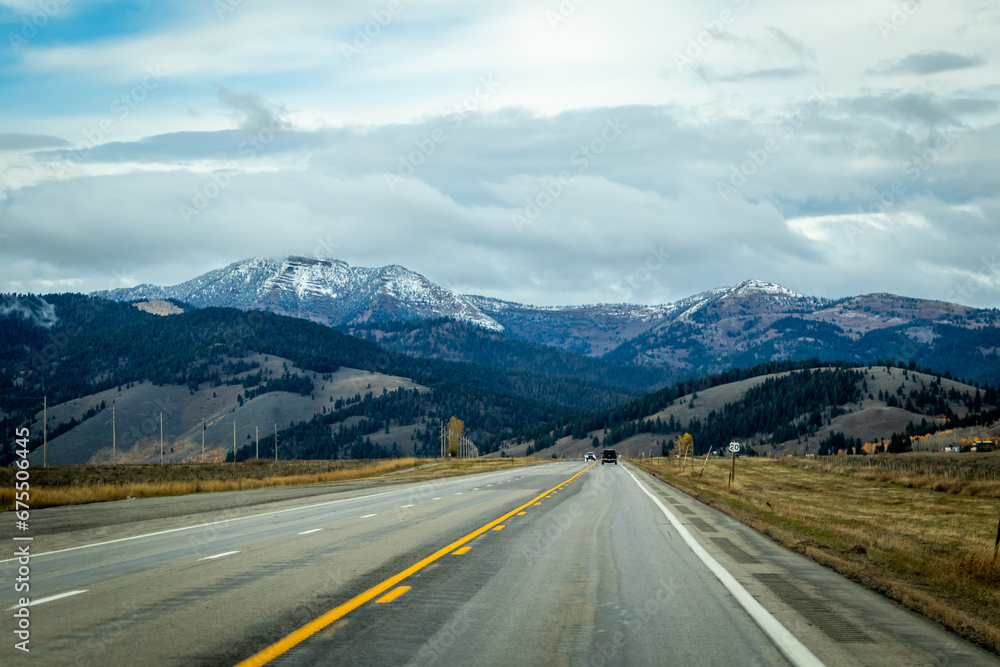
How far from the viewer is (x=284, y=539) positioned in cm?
1645

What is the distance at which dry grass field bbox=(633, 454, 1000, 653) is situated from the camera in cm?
1013

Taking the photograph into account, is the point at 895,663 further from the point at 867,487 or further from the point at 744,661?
the point at 867,487

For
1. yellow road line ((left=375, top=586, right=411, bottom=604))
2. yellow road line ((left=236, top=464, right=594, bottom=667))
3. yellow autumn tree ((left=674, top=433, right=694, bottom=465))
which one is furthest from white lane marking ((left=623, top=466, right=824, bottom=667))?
yellow autumn tree ((left=674, top=433, right=694, bottom=465))

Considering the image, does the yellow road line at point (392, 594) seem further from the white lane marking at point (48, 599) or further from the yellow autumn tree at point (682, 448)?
the yellow autumn tree at point (682, 448)

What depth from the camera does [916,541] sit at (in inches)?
753

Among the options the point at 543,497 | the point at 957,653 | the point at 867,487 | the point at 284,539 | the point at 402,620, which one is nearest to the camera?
the point at 957,653

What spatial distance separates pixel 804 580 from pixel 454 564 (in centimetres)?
506

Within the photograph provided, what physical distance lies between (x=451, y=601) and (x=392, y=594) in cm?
83

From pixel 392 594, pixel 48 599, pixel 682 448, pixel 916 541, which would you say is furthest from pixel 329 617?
pixel 682 448

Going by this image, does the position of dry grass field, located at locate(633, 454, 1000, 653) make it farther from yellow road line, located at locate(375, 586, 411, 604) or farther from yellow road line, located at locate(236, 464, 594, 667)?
yellow road line, located at locate(236, 464, 594, 667)

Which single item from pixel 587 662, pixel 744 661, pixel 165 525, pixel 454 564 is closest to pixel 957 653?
pixel 744 661

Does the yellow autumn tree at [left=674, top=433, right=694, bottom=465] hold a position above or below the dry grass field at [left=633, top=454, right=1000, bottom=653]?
below

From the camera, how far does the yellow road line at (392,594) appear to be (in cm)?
969

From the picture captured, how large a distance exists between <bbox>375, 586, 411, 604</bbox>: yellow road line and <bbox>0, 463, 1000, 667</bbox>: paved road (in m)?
0.03
